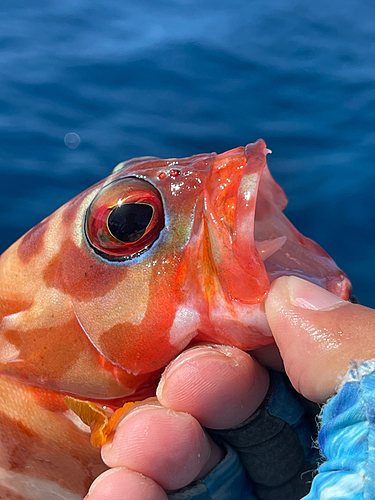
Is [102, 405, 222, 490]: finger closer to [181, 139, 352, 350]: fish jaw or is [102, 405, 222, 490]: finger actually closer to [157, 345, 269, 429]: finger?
[157, 345, 269, 429]: finger

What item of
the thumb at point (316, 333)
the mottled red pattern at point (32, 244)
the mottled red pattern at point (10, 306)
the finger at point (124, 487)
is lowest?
the finger at point (124, 487)

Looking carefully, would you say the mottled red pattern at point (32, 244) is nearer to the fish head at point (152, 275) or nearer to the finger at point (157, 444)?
the fish head at point (152, 275)

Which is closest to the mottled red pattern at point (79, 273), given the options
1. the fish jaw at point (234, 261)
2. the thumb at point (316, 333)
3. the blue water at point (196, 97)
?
the fish jaw at point (234, 261)

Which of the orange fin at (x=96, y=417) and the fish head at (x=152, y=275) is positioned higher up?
the fish head at (x=152, y=275)

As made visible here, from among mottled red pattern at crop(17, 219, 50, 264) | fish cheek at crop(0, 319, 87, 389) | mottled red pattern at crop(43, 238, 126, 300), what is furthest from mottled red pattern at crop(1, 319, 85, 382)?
mottled red pattern at crop(17, 219, 50, 264)

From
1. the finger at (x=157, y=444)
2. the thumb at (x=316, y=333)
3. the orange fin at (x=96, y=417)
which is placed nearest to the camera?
the thumb at (x=316, y=333)

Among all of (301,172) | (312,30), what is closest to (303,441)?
(301,172)

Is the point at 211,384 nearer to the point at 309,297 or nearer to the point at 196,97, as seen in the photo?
the point at 309,297

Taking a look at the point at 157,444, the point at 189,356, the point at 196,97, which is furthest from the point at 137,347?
the point at 196,97
